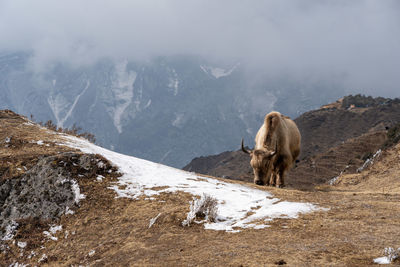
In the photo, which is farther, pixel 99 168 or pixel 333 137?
pixel 333 137

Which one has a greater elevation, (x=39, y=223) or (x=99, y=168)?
(x=99, y=168)

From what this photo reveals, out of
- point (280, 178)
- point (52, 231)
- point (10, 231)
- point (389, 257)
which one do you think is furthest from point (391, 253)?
point (280, 178)

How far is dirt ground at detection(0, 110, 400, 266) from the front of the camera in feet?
19.6

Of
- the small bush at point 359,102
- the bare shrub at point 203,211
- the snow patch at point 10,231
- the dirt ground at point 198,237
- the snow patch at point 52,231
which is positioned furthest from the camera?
the small bush at point 359,102

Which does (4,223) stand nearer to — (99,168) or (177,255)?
(99,168)

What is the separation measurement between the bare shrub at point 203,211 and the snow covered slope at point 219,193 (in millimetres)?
217

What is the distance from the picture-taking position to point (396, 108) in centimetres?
8731

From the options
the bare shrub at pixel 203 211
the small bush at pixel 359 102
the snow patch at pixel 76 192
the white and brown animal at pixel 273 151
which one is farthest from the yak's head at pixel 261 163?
the small bush at pixel 359 102

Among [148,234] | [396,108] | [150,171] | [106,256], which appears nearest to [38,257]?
[106,256]

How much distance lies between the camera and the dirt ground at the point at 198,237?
19.6ft

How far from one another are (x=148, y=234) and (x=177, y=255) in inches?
67.2

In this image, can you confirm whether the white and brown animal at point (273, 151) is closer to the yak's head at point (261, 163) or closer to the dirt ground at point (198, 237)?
the yak's head at point (261, 163)

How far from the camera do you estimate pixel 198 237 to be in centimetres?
739

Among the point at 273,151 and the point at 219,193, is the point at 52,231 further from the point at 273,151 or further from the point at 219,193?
the point at 273,151
